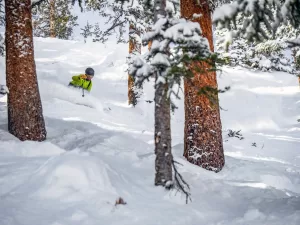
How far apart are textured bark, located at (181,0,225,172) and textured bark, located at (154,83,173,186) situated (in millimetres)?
2374

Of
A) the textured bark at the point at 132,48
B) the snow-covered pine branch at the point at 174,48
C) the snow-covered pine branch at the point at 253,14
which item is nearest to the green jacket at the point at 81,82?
the textured bark at the point at 132,48

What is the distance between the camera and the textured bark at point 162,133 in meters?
4.40

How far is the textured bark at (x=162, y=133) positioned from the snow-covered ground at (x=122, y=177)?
0.38 meters

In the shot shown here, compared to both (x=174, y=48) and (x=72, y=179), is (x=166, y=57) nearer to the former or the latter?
(x=174, y=48)

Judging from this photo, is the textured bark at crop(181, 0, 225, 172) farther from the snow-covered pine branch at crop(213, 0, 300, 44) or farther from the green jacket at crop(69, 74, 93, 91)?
the green jacket at crop(69, 74, 93, 91)

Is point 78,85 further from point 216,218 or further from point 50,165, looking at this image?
point 216,218

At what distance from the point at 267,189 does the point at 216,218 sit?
1896mm

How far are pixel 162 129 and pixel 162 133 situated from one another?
0.06 metres

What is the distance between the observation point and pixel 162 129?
4.47m

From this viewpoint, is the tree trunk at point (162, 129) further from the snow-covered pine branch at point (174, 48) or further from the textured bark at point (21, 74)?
the textured bark at point (21, 74)

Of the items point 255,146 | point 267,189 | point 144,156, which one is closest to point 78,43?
point 255,146

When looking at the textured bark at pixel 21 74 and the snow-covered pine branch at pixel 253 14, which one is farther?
the textured bark at pixel 21 74

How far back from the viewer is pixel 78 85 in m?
14.0

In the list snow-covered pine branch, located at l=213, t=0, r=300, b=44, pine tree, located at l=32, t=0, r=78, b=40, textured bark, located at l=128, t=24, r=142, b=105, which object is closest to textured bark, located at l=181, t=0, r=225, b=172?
snow-covered pine branch, located at l=213, t=0, r=300, b=44
